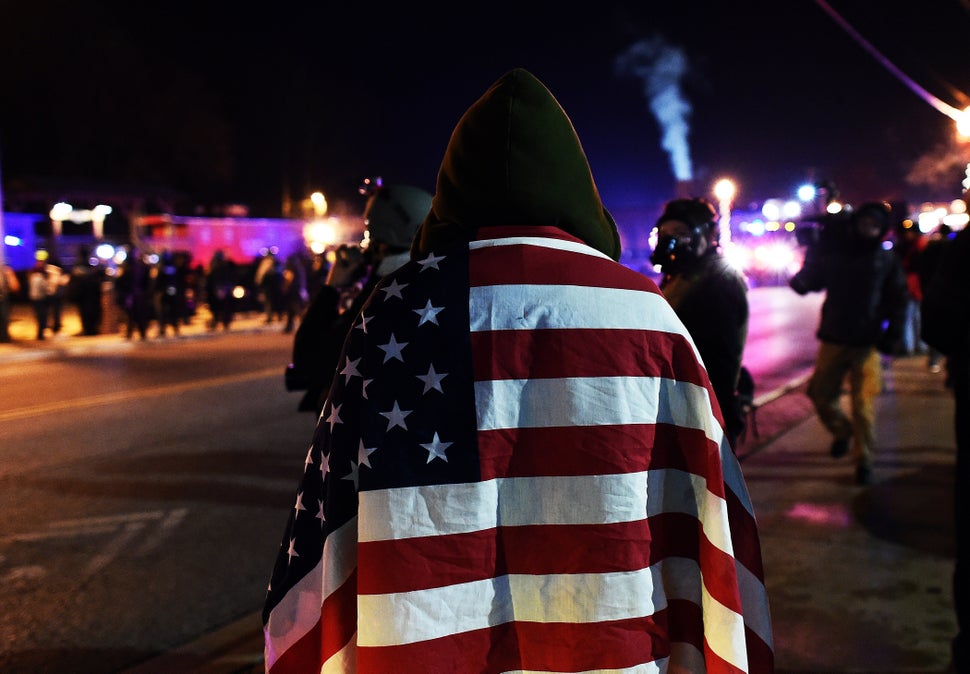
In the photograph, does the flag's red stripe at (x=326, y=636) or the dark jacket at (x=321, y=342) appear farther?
the dark jacket at (x=321, y=342)

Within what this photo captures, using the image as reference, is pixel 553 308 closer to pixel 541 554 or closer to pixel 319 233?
pixel 541 554

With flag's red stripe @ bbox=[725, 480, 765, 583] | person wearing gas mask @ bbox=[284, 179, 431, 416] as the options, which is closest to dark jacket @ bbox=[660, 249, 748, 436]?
person wearing gas mask @ bbox=[284, 179, 431, 416]

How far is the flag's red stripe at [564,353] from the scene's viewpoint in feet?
5.25

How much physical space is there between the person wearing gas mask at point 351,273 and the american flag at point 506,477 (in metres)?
1.85

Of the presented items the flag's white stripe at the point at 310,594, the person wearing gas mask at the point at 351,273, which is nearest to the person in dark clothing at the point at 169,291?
the person wearing gas mask at the point at 351,273

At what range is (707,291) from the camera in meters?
3.67

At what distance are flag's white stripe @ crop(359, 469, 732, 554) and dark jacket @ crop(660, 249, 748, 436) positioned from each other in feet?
6.33

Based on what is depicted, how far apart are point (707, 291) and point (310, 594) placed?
8.31ft

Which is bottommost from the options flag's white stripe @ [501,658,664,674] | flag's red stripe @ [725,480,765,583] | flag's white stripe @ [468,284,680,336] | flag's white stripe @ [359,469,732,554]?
flag's white stripe @ [501,658,664,674]

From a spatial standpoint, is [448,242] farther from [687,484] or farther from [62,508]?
[62,508]

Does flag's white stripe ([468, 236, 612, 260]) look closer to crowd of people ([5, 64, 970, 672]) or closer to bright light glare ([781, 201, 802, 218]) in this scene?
crowd of people ([5, 64, 970, 672])

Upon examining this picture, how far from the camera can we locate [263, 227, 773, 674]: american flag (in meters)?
1.56

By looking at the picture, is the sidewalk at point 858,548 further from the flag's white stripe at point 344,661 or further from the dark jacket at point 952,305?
the flag's white stripe at point 344,661

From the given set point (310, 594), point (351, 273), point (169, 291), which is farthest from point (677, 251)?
point (169, 291)
